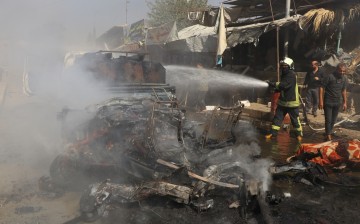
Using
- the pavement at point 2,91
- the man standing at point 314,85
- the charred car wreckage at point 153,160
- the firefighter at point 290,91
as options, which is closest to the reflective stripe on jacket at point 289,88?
the firefighter at point 290,91

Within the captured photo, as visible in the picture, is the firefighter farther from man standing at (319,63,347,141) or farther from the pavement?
the pavement

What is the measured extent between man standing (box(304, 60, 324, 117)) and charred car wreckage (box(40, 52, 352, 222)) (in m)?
5.01

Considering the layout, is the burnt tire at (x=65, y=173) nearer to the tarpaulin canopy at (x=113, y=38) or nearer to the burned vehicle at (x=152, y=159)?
the burned vehicle at (x=152, y=159)

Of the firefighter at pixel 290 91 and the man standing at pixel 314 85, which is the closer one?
the firefighter at pixel 290 91

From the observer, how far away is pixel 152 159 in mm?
4699

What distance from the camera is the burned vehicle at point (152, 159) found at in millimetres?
4266

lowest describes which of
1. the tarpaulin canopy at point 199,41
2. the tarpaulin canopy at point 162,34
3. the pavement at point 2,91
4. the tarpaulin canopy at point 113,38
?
the pavement at point 2,91

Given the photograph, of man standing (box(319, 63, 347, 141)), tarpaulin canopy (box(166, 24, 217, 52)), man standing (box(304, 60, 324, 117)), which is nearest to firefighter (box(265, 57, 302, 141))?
man standing (box(319, 63, 347, 141))

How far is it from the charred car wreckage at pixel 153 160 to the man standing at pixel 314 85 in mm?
5007

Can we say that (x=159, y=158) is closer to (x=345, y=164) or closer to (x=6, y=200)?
(x=6, y=200)

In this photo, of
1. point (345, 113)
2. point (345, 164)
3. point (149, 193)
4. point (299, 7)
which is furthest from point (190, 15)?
point (149, 193)

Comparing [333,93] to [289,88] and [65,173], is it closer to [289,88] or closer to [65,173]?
[289,88]

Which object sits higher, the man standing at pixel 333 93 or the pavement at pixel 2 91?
the man standing at pixel 333 93

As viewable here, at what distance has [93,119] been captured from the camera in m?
5.55
